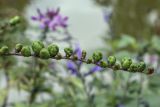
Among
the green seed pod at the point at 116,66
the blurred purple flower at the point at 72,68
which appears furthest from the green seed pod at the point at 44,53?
the blurred purple flower at the point at 72,68

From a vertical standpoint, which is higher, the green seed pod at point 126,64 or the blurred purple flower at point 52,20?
the blurred purple flower at point 52,20

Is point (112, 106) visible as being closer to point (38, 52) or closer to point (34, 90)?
point (34, 90)

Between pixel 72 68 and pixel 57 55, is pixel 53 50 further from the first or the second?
pixel 72 68

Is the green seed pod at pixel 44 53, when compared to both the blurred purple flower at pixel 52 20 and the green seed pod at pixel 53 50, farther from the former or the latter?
the blurred purple flower at pixel 52 20

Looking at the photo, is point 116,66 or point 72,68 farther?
point 72,68

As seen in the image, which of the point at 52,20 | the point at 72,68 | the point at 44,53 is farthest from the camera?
the point at 52,20

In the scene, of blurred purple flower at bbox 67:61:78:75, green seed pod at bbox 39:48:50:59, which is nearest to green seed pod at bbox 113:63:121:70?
green seed pod at bbox 39:48:50:59

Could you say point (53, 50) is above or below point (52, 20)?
below

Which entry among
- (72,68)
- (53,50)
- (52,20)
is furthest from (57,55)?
(52,20)

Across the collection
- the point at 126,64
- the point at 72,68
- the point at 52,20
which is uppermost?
the point at 52,20

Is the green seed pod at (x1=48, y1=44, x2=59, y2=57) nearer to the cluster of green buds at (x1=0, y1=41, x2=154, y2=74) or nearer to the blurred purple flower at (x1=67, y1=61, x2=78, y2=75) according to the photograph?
the cluster of green buds at (x1=0, y1=41, x2=154, y2=74)

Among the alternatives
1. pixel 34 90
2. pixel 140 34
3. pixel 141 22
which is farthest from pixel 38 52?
pixel 141 22
